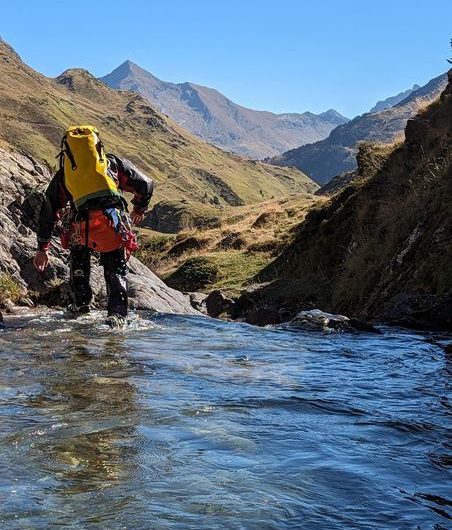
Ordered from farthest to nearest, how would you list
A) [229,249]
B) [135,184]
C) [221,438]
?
1. [229,249]
2. [135,184]
3. [221,438]

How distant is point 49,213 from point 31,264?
2911mm

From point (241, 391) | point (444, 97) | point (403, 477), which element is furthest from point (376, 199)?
point (403, 477)

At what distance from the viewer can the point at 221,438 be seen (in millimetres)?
4316

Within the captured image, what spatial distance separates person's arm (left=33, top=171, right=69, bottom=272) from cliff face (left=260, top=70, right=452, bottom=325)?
5.46 meters

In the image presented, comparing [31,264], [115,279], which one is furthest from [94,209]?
[31,264]

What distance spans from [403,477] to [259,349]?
4.43 m

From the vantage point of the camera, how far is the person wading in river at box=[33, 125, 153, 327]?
340 inches

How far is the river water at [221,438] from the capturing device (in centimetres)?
319

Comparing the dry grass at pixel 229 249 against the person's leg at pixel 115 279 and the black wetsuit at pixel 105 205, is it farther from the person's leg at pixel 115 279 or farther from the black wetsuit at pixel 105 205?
the person's leg at pixel 115 279

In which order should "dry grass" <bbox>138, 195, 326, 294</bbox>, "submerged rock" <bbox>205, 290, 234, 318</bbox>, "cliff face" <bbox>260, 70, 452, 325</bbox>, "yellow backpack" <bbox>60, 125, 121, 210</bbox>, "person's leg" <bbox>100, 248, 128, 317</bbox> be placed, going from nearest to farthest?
"yellow backpack" <bbox>60, 125, 121, 210</bbox>
"person's leg" <bbox>100, 248, 128, 317</bbox>
"cliff face" <bbox>260, 70, 452, 325</bbox>
"submerged rock" <bbox>205, 290, 234, 318</bbox>
"dry grass" <bbox>138, 195, 326, 294</bbox>

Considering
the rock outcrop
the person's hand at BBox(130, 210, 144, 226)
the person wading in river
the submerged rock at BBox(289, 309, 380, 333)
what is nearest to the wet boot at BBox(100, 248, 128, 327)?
the person wading in river

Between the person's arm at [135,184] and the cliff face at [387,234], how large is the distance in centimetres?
435

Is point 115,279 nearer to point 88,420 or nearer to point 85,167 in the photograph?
point 85,167

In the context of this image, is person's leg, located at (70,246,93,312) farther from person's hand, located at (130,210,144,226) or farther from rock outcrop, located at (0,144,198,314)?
rock outcrop, located at (0,144,198,314)
